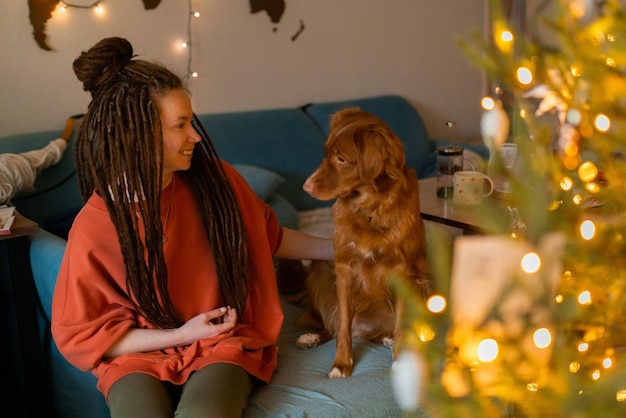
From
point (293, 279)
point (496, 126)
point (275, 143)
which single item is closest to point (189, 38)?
point (275, 143)

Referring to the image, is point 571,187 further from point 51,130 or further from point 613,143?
point 51,130

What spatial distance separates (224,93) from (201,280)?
6.09 feet

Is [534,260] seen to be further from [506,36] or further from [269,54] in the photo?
[269,54]

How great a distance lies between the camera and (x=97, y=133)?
63.5 inches

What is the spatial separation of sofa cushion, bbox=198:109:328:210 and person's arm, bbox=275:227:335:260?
45.3 inches

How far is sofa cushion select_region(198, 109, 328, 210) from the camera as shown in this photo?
3160 millimetres

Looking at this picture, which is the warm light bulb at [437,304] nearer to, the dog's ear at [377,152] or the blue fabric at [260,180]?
the dog's ear at [377,152]

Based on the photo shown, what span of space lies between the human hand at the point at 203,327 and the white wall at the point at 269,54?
1.43 m

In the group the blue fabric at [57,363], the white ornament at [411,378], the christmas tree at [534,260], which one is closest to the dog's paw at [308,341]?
the blue fabric at [57,363]

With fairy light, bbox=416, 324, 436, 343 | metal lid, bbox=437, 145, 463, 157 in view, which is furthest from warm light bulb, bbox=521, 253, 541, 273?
metal lid, bbox=437, 145, 463, 157

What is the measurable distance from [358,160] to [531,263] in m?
1.20

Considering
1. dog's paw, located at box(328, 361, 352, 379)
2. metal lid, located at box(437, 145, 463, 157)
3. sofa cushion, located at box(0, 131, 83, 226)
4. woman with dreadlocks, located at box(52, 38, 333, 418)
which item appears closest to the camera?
woman with dreadlocks, located at box(52, 38, 333, 418)

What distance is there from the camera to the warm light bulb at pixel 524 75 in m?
0.68

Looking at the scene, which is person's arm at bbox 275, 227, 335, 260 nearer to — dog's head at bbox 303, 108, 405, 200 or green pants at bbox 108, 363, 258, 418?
dog's head at bbox 303, 108, 405, 200
